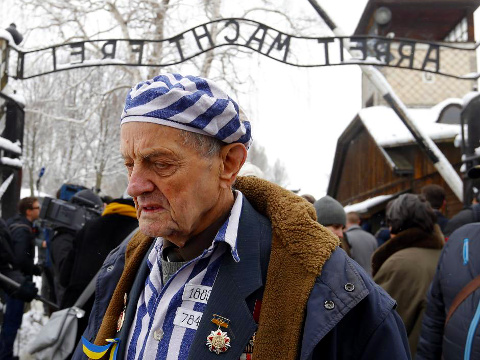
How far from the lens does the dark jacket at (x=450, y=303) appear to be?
2.44 meters

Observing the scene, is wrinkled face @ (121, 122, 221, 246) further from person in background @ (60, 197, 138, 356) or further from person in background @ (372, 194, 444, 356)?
person in background @ (372, 194, 444, 356)

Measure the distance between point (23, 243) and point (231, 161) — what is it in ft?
18.0

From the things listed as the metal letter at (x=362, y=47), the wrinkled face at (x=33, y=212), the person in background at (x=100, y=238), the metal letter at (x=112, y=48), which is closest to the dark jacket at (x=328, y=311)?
the person in background at (x=100, y=238)

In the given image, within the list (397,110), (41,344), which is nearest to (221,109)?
(41,344)

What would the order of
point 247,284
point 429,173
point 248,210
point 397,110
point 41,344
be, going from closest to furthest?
point 247,284, point 248,210, point 41,344, point 397,110, point 429,173

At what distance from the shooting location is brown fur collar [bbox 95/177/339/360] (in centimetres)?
138

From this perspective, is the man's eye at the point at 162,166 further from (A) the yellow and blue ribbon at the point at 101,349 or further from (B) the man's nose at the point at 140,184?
(A) the yellow and blue ribbon at the point at 101,349

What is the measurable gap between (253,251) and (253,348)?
11.5 inches

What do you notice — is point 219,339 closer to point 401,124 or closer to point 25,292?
point 25,292

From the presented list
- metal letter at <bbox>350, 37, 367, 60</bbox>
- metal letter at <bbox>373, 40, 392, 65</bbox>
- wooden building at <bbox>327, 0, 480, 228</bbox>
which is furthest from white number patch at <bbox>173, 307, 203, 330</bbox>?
wooden building at <bbox>327, 0, 480, 228</bbox>

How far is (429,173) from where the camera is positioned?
12414 mm

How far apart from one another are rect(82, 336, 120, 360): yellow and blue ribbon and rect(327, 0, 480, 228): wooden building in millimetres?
9155

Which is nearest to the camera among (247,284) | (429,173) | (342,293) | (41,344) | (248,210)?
(342,293)

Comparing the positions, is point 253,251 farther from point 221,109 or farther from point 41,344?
point 41,344
